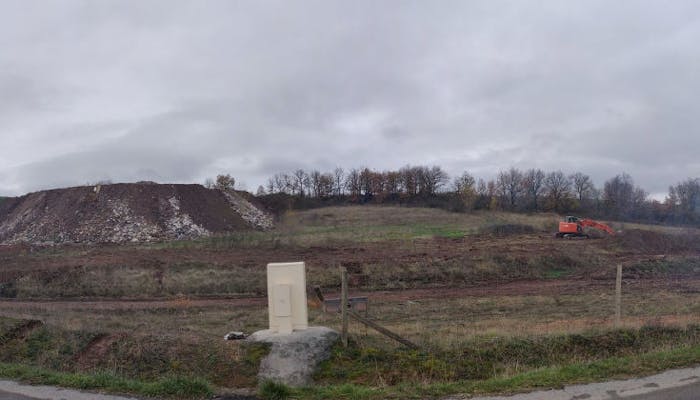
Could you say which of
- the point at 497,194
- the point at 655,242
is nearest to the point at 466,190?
the point at 497,194

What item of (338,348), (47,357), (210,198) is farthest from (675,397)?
(210,198)

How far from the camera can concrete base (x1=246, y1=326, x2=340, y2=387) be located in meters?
7.64

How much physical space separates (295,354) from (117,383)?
2.51 metres

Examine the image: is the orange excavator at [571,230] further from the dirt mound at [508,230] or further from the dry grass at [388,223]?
the dry grass at [388,223]

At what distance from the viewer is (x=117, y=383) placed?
6.76 m

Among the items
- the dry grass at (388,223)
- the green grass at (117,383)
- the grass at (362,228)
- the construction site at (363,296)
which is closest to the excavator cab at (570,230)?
the construction site at (363,296)

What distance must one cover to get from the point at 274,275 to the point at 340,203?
290 feet

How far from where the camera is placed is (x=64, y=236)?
44625 millimetres

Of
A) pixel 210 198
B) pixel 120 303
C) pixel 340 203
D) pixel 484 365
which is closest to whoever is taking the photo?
pixel 484 365

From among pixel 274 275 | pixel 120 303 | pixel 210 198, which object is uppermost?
pixel 210 198

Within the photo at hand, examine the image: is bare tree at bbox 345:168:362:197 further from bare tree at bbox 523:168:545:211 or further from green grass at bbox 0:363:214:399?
green grass at bbox 0:363:214:399

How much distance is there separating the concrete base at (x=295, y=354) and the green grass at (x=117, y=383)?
3.93ft

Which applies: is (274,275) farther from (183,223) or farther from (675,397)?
(183,223)

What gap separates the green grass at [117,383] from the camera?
21.1 feet
